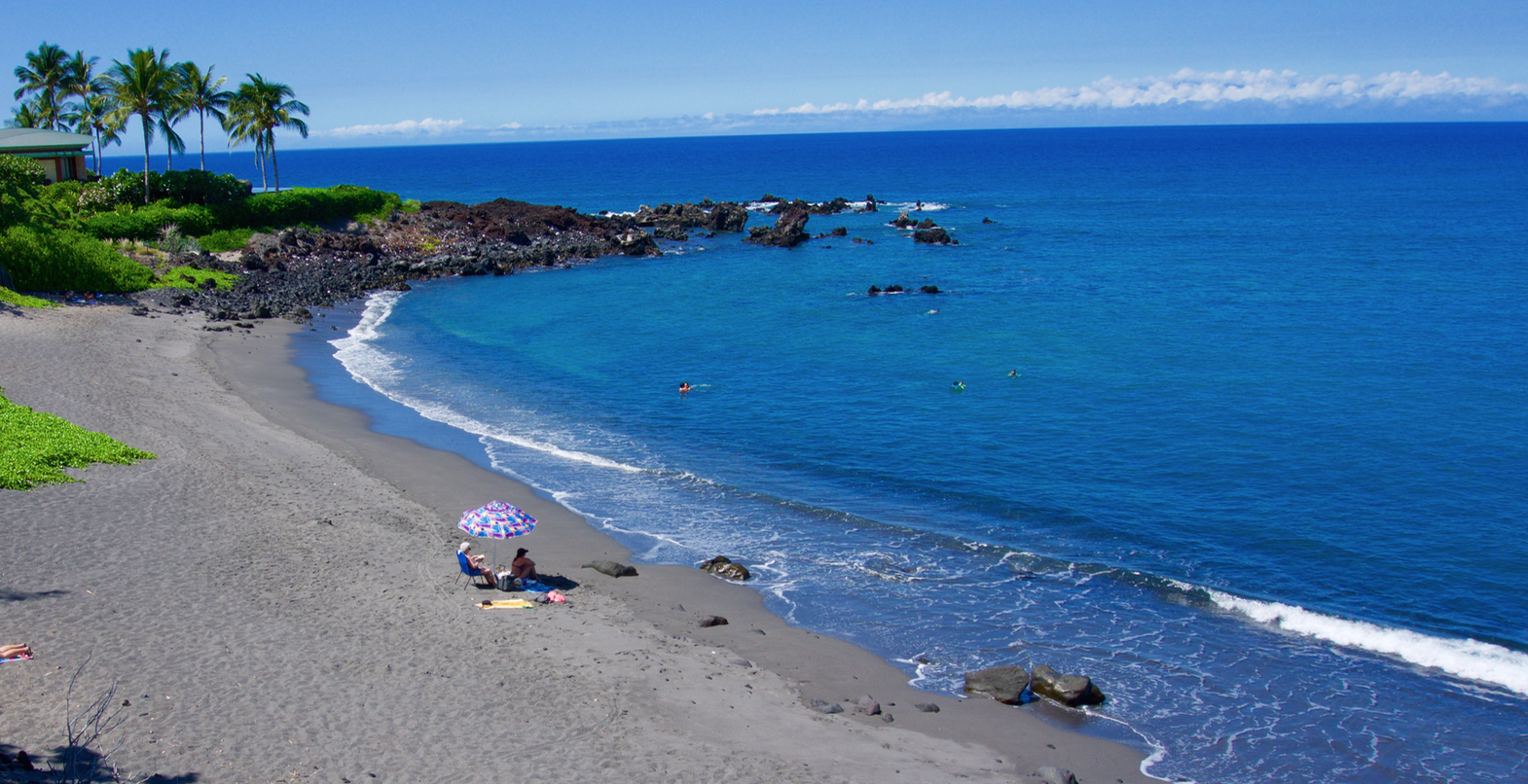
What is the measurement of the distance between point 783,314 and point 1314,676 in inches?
1484

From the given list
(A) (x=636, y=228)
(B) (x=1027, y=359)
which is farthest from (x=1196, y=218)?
(B) (x=1027, y=359)

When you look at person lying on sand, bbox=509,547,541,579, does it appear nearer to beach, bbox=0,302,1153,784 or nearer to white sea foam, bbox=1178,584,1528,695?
beach, bbox=0,302,1153,784

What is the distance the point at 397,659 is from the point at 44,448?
1391cm

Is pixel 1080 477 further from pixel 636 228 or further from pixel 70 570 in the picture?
pixel 636 228

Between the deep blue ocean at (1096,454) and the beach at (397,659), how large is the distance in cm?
177

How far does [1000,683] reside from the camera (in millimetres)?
15758

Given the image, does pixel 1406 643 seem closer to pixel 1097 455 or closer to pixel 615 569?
pixel 1097 455

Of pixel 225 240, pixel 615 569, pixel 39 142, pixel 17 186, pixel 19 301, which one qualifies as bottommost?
pixel 615 569

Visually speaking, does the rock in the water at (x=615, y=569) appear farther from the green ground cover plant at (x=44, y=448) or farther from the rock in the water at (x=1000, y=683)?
the green ground cover plant at (x=44, y=448)

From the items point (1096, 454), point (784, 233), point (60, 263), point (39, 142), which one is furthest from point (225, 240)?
point (1096, 454)

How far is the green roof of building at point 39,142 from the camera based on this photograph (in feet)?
198

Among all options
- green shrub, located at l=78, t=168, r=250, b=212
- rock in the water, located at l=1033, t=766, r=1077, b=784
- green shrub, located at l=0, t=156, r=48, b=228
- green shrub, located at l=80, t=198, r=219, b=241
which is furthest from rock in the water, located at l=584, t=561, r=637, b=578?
green shrub, located at l=78, t=168, r=250, b=212

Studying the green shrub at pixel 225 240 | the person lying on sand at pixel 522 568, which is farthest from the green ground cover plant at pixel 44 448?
the green shrub at pixel 225 240

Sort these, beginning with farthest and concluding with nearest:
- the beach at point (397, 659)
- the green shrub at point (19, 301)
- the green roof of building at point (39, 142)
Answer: the green roof of building at point (39, 142), the green shrub at point (19, 301), the beach at point (397, 659)
